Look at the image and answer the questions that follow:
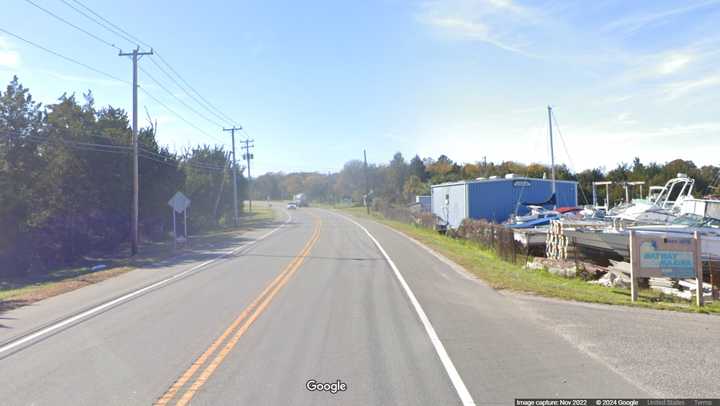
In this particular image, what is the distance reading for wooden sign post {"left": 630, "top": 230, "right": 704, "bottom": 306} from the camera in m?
13.0

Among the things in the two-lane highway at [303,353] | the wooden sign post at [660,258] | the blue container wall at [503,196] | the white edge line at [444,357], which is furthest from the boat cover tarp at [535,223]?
the white edge line at [444,357]

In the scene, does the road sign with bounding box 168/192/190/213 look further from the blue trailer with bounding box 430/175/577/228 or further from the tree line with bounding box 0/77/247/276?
the blue trailer with bounding box 430/175/577/228

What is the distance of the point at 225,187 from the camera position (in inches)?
2768

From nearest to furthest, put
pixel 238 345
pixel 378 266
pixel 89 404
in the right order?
pixel 89 404 < pixel 238 345 < pixel 378 266

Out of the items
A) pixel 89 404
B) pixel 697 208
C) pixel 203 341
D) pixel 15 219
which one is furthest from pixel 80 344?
pixel 697 208

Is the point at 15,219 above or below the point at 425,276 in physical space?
above

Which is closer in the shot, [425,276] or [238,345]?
[238,345]

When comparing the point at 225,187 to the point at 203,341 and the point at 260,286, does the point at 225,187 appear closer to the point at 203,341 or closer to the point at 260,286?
the point at 260,286

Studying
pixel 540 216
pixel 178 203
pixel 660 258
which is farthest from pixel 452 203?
pixel 660 258

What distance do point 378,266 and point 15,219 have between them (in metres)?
19.4

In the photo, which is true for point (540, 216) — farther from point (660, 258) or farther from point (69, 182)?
point (69, 182)

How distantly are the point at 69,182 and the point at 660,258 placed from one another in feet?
104

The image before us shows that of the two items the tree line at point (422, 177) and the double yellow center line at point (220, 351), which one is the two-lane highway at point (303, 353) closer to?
the double yellow center line at point (220, 351)

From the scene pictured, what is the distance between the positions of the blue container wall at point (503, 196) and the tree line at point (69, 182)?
2376 centimetres
